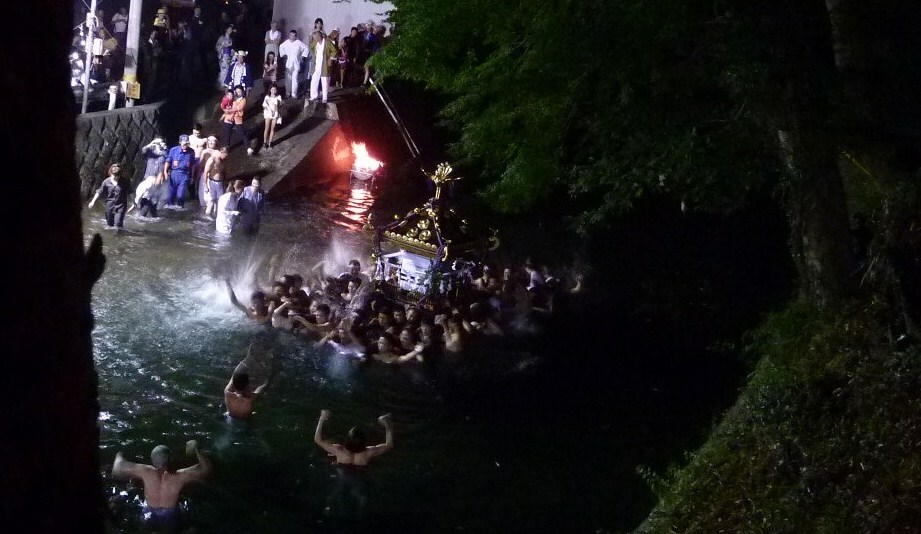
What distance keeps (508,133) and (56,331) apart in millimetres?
10429

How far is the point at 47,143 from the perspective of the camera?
3232 mm

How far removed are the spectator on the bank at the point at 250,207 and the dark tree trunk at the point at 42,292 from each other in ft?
55.3

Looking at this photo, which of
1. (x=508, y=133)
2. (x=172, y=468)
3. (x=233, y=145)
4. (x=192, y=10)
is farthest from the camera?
(x=192, y=10)

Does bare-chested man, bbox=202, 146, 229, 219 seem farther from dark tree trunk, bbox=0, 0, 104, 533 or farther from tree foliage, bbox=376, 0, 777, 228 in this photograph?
dark tree trunk, bbox=0, 0, 104, 533

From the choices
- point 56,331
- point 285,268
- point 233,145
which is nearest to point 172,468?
point 56,331

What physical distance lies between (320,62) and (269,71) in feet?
5.87

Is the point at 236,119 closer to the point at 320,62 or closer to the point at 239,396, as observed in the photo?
the point at 320,62

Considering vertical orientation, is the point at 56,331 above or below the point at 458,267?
above

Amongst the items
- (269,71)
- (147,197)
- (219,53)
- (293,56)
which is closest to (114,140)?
(147,197)

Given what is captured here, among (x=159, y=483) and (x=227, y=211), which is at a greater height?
(x=227, y=211)

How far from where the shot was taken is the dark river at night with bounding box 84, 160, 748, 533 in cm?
1050

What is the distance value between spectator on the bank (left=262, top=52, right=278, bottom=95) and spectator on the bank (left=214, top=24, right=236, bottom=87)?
3.73 feet

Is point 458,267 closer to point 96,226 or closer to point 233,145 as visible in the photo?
point 96,226

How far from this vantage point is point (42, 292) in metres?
3.26
